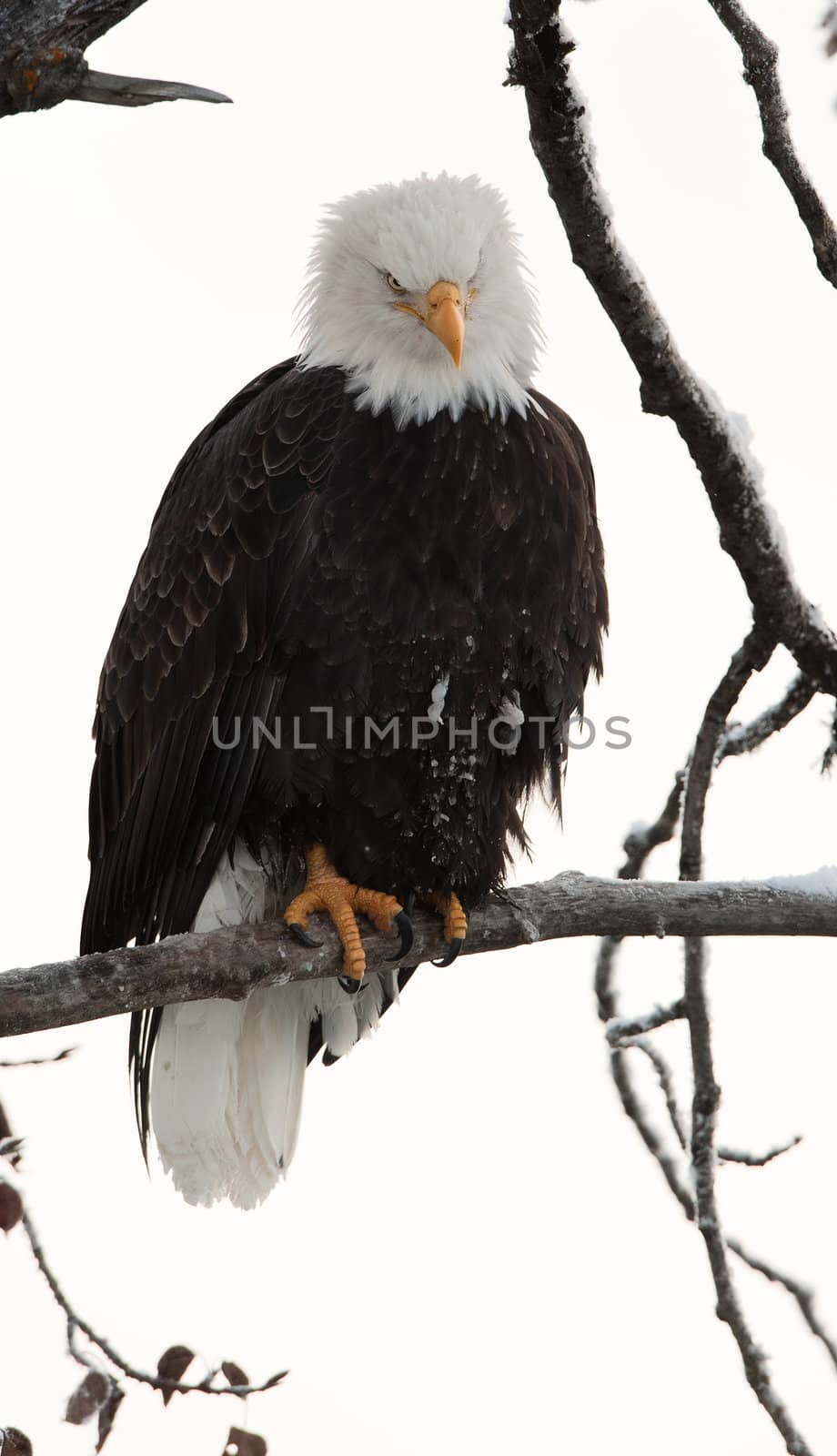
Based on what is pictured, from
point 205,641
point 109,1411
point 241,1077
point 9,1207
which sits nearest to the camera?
point 9,1207

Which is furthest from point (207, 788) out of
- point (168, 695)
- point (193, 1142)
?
point (193, 1142)

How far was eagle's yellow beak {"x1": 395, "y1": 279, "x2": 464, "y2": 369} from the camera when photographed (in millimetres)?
2951

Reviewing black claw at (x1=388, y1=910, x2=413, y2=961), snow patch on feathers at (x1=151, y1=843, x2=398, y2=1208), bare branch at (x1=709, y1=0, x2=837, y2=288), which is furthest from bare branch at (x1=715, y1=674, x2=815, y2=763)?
snow patch on feathers at (x1=151, y1=843, x2=398, y2=1208)

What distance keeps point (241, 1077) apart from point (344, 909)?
33.3 inches

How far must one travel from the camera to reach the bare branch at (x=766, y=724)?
329 cm

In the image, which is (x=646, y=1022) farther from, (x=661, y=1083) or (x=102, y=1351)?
(x=102, y=1351)

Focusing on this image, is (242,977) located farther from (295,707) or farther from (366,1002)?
(366,1002)

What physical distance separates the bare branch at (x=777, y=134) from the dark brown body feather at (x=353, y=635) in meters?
0.73

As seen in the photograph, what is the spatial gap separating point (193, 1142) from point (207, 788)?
3.25ft

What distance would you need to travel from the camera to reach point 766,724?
10.9 feet

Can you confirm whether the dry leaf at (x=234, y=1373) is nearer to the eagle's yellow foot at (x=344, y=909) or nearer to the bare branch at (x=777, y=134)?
the eagle's yellow foot at (x=344, y=909)

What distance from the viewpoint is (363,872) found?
325 centimetres

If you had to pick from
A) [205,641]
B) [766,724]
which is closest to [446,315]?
[205,641]

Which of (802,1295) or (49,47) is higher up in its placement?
(49,47)
